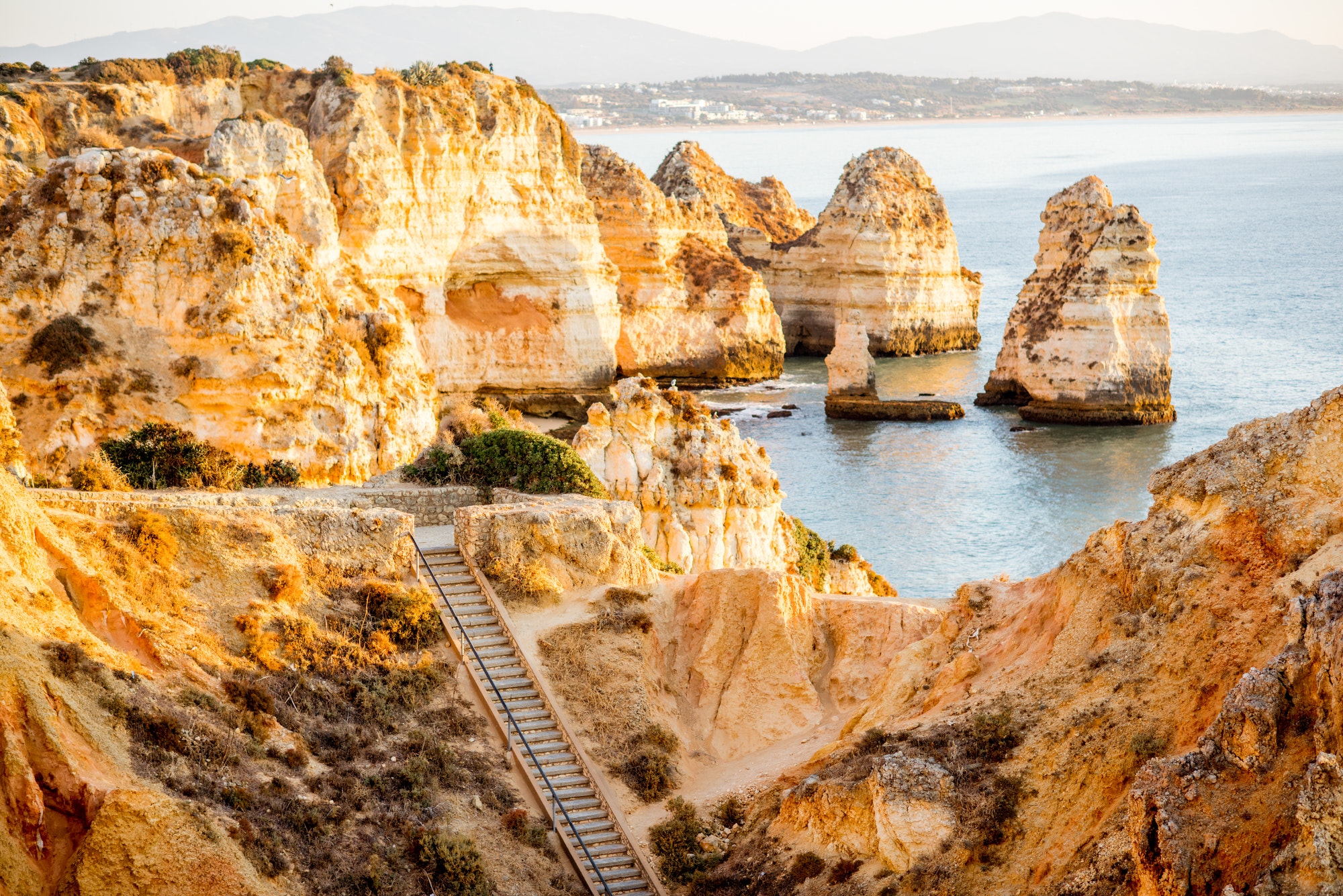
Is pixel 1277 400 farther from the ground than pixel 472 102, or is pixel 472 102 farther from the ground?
pixel 472 102

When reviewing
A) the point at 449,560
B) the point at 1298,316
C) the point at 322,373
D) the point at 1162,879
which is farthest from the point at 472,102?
the point at 1298,316

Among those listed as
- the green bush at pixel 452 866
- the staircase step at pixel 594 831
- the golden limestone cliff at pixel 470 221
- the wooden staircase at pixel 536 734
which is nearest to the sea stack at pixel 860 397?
the golden limestone cliff at pixel 470 221

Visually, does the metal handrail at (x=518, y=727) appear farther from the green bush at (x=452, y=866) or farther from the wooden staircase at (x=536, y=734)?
the green bush at (x=452, y=866)

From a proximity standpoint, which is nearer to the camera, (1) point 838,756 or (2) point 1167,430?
(1) point 838,756

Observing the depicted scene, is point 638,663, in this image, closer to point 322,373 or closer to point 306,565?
point 306,565

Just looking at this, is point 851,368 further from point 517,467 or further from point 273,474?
point 273,474

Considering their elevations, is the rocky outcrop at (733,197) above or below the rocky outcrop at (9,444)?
above
